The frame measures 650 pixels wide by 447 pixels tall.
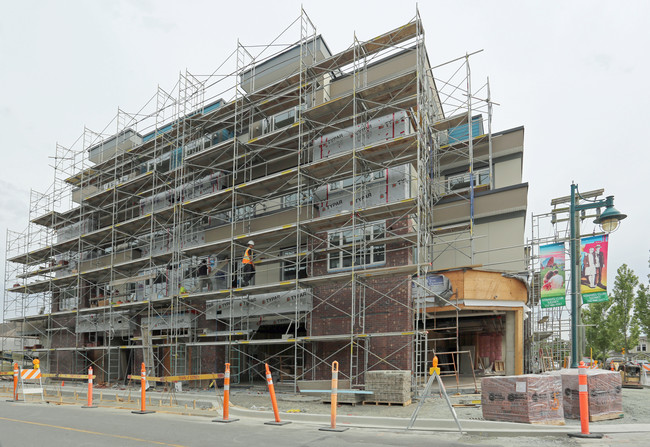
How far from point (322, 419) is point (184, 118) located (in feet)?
58.4

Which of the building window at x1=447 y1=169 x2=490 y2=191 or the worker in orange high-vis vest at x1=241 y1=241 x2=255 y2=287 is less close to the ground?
the building window at x1=447 y1=169 x2=490 y2=191

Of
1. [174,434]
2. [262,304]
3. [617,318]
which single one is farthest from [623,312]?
[174,434]

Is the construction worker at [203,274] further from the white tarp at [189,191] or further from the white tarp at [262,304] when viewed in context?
the white tarp at [189,191]

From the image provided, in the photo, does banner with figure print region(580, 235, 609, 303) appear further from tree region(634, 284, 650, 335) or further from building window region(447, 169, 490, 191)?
tree region(634, 284, 650, 335)

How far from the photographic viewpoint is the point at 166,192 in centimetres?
2709

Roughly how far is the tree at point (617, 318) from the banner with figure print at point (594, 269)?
81.5 feet

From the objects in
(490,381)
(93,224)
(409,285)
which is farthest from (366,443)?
(93,224)

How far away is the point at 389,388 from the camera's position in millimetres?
13883

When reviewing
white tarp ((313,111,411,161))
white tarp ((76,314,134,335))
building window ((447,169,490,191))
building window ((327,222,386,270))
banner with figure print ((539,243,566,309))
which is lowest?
white tarp ((76,314,134,335))

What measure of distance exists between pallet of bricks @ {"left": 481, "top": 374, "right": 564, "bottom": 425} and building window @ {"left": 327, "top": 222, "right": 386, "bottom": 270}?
8940mm

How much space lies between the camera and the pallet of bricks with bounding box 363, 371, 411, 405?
13.8 meters

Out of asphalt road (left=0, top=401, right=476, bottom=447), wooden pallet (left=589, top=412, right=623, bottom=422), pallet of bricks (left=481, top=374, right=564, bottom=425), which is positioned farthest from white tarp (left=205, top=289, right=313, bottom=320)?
wooden pallet (left=589, top=412, right=623, bottom=422)

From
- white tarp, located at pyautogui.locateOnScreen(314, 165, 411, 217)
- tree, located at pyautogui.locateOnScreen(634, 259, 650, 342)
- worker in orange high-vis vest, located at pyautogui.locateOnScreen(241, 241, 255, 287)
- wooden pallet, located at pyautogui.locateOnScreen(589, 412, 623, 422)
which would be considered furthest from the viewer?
tree, located at pyautogui.locateOnScreen(634, 259, 650, 342)

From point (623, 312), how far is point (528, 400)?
33313mm
